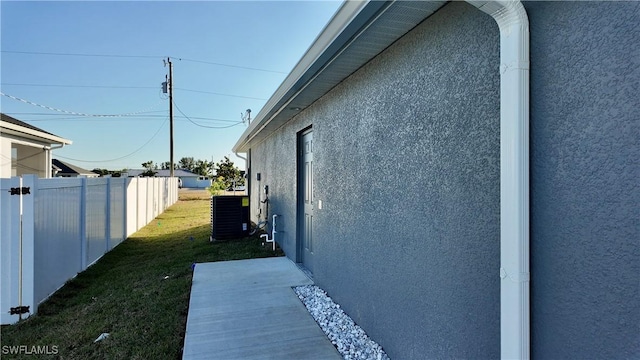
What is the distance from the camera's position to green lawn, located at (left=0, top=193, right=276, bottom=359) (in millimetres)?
3381

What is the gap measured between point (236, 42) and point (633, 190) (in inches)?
561

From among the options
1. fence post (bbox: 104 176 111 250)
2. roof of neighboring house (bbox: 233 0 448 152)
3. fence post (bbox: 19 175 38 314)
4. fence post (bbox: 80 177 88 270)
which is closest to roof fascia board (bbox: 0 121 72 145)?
fence post (bbox: 104 176 111 250)

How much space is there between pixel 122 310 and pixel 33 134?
11719mm

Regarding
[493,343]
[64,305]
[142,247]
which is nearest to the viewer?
[493,343]

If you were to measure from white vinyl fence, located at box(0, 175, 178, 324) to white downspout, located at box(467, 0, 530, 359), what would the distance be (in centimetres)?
544

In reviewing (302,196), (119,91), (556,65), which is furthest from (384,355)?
(119,91)

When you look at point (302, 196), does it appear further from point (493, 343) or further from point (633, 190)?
point (633, 190)

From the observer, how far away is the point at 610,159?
1.32 meters

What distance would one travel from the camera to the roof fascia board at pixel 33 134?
10555 mm

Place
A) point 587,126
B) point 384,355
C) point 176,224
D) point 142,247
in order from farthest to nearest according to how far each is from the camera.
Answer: point 176,224 < point 142,247 < point 384,355 < point 587,126

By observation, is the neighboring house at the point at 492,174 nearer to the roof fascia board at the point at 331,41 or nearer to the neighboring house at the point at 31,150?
the roof fascia board at the point at 331,41

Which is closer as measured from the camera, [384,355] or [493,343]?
[493,343]

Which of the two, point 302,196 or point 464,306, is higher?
point 302,196

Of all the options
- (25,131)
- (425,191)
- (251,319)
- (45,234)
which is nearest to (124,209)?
(45,234)
